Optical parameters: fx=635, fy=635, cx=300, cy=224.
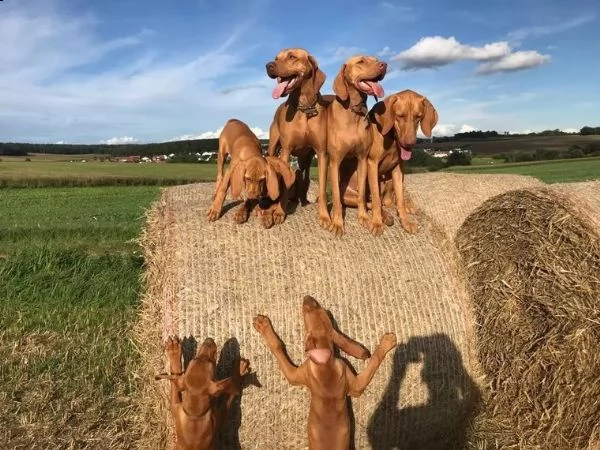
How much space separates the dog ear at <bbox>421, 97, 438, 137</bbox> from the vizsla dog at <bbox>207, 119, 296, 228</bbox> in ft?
3.81

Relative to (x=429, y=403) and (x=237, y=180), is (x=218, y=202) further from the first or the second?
(x=429, y=403)

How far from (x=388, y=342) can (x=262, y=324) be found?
88 cm

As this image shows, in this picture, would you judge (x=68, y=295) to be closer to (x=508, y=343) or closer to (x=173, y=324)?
(x=173, y=324)

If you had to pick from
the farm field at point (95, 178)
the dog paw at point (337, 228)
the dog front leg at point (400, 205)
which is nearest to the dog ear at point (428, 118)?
the dog front leg at point (400, 205)

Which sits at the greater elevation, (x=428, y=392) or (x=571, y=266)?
(x=571, y=266)

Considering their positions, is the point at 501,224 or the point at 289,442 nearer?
the point at 289,442

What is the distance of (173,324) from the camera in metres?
4.41

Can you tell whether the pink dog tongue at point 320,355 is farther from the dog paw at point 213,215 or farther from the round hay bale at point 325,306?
the dog paw at point 213,215

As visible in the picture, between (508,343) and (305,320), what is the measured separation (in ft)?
7.26

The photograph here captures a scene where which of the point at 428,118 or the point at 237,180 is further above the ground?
the point at 428,118

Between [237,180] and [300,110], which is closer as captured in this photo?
[237,180]

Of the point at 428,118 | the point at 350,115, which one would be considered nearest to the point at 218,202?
the point at 350,115

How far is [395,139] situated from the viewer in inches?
217

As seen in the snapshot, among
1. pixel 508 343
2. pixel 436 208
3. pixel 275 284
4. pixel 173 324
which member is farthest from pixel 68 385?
pixel 436 208
